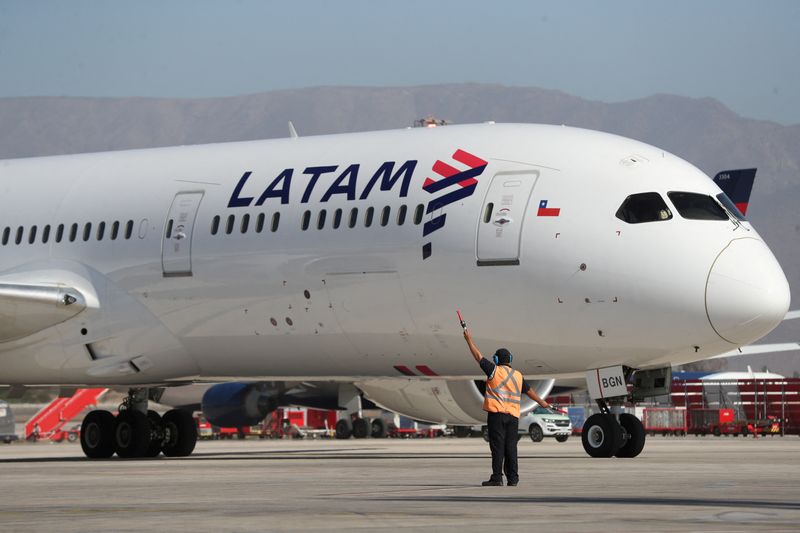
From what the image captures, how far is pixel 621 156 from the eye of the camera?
22297 millimetres

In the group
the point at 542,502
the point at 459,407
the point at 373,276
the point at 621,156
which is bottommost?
the point at 542,502

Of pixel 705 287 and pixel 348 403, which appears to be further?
pixel 348 403

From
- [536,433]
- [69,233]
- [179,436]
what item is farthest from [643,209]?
[536,433]

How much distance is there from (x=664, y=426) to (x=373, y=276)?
41.2 meters

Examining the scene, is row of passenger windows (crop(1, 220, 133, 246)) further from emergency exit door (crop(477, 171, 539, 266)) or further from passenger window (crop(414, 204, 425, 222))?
emergency exit door (crop(477, 171, 539, 266))

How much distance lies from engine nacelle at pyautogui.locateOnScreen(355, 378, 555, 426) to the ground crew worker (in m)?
7.95

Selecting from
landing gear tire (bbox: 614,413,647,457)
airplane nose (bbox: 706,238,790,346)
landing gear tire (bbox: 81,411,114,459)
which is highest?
airplane nose (bbox: 706,238,790,346)

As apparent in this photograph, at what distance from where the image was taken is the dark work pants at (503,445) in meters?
16.3

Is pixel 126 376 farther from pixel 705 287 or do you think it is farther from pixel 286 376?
pixel 705 287

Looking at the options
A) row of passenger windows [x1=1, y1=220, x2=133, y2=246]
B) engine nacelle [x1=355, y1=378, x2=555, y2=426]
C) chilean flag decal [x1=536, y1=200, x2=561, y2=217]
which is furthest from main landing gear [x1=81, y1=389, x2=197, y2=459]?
chilean flag decal [x1=536, y1=200, x2=561, y2=217]

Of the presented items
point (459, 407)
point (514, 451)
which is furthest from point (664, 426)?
point (514, 451)

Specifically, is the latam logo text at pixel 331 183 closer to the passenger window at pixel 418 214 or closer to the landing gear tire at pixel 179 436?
the passenger window at pixel 418 214

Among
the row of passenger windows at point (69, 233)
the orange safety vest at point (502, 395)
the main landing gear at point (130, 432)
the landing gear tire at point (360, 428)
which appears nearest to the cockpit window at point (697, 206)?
the orange safety vest at point (502, 395)

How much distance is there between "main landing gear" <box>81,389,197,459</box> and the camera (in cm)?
2686
